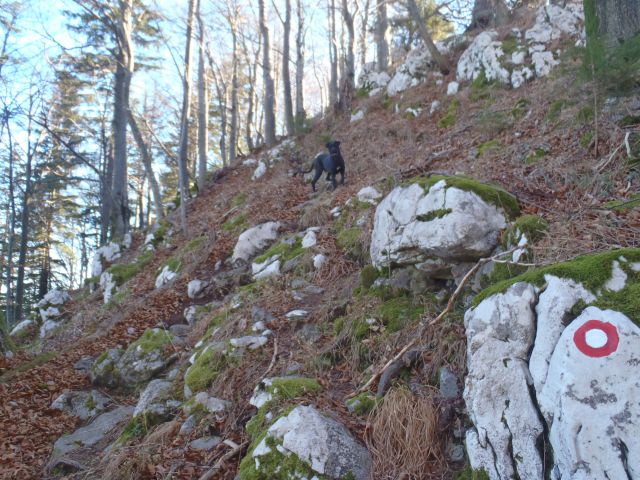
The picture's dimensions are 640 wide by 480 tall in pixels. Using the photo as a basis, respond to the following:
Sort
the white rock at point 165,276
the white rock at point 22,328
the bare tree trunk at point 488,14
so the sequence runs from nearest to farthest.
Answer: the white rock at point 165,276 → the white rock at point 22,328 → the bare tree trunk at point 488,14

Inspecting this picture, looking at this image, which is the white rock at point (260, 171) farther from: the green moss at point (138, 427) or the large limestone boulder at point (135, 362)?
the green moss at point (138, 427)

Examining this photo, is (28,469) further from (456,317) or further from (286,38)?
(286,38)

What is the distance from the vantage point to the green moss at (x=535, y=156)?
609cm

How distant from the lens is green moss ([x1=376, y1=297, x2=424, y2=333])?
Answer: 436 cm

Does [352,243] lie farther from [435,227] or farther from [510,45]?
[510,45]

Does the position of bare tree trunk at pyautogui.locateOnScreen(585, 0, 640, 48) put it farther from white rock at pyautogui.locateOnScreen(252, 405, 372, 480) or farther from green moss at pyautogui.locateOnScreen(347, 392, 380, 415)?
white rock at pyautogui.locateOnScreen(252, 405, 372, 480)

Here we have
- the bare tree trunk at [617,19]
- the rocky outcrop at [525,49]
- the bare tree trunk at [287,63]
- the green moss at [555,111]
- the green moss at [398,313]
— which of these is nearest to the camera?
the green moss at [398,313]

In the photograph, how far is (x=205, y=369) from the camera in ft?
16.1

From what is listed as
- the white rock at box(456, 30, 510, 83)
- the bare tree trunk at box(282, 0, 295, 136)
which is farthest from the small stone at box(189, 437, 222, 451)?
the bare tree trunk at box(282, 0, 295, 136)

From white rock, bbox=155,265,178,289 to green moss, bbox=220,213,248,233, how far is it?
5.27 ft

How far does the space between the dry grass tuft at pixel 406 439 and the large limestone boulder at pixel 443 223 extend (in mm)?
1563

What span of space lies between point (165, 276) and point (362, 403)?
22.4 feet

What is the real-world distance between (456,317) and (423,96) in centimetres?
1031

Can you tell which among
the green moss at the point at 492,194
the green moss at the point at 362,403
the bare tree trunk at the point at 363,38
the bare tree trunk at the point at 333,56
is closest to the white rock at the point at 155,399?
the green moss at the point at 362,403
